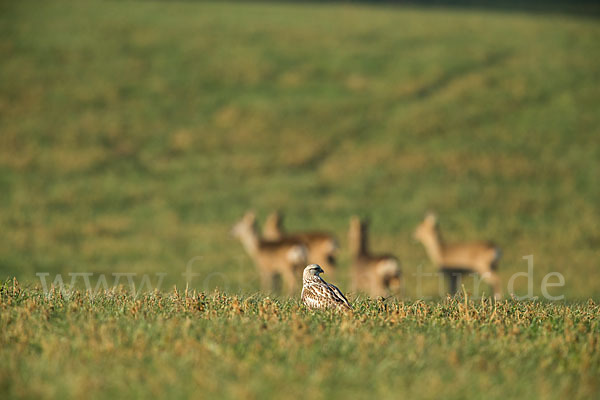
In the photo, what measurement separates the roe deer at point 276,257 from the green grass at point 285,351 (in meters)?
10.9

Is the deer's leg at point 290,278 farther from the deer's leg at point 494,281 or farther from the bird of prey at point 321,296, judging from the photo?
the bird of prey at point 321,296

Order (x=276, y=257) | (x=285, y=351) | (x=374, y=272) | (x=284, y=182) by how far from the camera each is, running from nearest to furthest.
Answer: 1. (x=285, y=351)
2. (x=374, y=272)
3. (x=276, y=257)
4. (x=284, y=182)

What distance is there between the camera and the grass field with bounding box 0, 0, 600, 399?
5320 mm

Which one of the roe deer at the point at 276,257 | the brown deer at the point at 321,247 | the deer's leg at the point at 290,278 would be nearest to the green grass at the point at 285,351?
the roe deer at the point at 276,257

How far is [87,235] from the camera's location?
23438 mm

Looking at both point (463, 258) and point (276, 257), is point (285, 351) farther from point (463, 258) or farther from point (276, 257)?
point (463, 258)

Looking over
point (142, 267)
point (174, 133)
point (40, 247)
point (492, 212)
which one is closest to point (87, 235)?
point (40, 247)

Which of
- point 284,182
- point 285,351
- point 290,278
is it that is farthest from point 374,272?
point 284,182

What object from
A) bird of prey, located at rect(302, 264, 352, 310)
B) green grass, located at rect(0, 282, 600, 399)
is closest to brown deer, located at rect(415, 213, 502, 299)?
green grass, located at rect(0, 282, 600, 399)

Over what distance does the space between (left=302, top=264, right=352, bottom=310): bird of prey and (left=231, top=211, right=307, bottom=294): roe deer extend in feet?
34.4

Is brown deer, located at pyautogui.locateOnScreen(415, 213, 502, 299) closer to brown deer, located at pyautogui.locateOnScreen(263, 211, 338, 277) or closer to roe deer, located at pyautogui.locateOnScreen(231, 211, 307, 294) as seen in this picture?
brown deer, located at pyautogui.locateOnScreen(263, 211, 338, 277)

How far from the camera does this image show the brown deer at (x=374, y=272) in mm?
16281

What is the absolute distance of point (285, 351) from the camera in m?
5.46

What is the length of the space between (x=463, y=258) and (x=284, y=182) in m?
11.4
